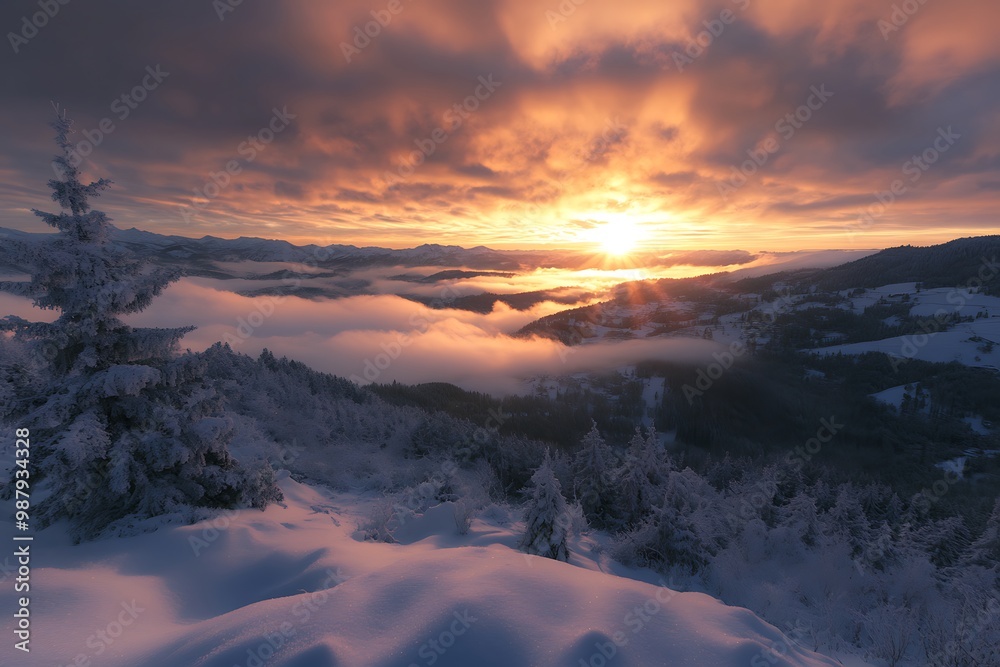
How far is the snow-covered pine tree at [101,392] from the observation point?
8.98 m

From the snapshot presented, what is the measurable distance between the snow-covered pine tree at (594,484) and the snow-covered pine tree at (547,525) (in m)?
10.6

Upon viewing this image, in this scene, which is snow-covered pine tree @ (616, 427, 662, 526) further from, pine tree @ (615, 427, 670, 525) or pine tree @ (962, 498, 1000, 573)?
pine tree @ (962, 498, 1000, 573)

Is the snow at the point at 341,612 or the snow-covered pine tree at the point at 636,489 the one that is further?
the snow-covered pine tree at the point at 636,489

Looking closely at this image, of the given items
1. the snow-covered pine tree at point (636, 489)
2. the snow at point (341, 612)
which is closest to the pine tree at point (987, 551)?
the snow-covered pine tree at point (636, 489)

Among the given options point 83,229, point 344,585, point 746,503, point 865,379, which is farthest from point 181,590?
point 865,379

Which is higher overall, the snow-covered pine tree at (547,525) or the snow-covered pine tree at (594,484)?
the snow-covered pine tree at (547,525)

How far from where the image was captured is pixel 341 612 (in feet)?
16.9

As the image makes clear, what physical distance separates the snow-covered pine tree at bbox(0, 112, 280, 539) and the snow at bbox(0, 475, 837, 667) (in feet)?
3.40

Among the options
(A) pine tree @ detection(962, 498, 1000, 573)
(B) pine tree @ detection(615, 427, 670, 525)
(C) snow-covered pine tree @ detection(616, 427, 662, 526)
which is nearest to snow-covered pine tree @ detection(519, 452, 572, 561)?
(C) snow-covered pine tree @ detection(616, 427, 662, 526)

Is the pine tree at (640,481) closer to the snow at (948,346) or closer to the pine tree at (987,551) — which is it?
the pine tree at (987,551)

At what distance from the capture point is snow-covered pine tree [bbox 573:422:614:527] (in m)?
23.9

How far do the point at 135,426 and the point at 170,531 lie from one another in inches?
123

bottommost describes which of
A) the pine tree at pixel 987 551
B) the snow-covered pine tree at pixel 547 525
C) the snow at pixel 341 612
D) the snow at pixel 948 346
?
the snow at pixel 948 346

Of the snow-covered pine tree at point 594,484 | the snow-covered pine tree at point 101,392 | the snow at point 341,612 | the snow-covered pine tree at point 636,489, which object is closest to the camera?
the snow at point 341,612
